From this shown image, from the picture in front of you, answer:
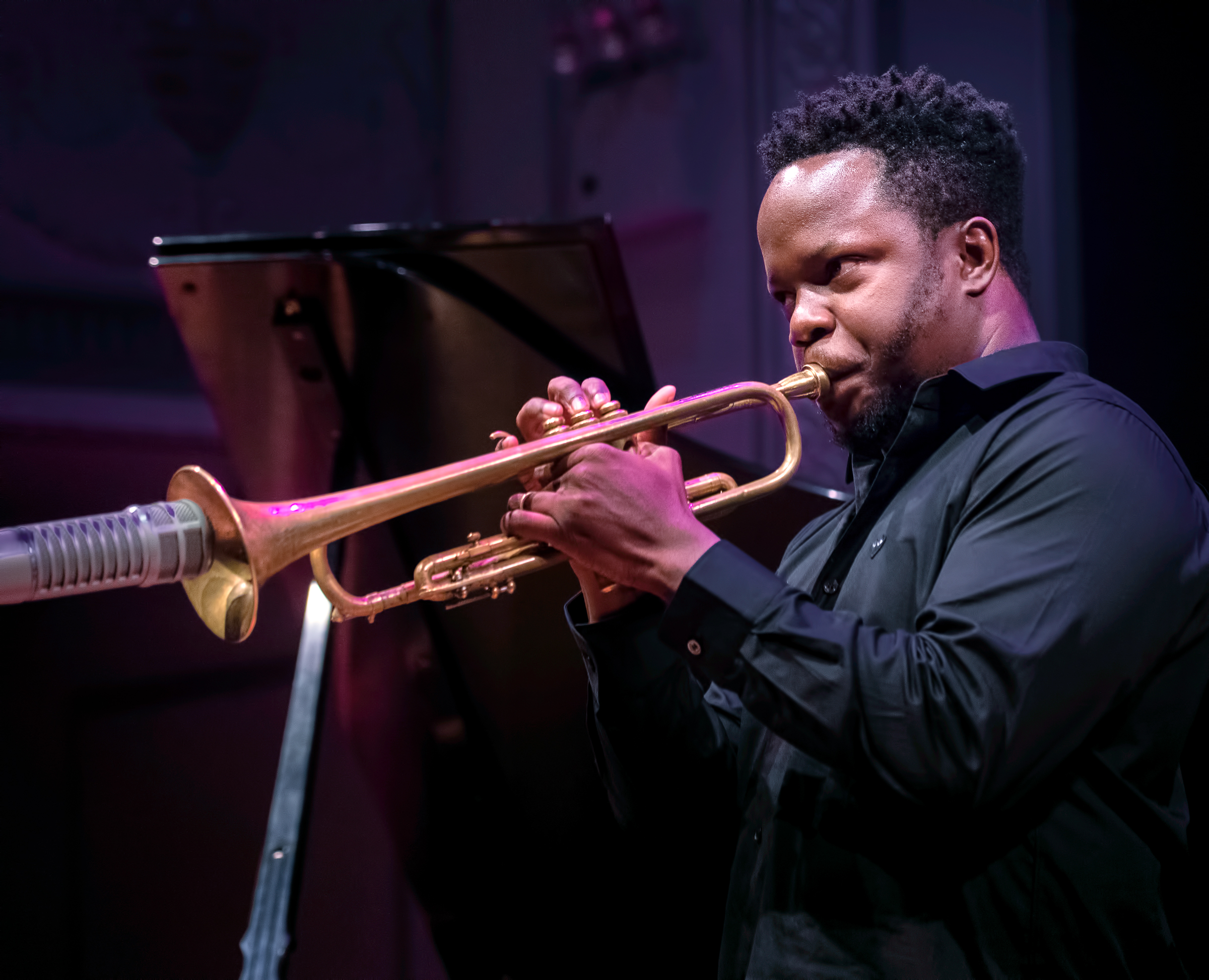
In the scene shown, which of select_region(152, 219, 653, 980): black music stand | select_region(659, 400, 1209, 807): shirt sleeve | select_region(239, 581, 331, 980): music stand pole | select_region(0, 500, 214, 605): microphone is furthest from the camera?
select_region(152, 219, 653, 980): black music stand

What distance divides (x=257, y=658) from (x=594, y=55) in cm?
335

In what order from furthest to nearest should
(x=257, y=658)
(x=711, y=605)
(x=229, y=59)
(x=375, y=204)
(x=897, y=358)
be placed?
(x=375, y=204), (x=229, y=59), (x=257, y=658), (x=897, y=358), (x=711, y=605)

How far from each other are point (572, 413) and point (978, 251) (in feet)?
2.40

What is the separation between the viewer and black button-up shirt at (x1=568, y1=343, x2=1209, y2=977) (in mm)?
1134

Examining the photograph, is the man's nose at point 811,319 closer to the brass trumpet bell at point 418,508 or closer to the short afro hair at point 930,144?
the brass trumpet bell at point 418,508

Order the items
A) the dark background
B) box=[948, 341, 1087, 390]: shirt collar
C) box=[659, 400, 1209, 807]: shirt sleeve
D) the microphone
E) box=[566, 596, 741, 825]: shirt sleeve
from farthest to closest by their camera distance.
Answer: the dark background, box=[566, 596, 741, 825]: shirt sleeve, box=[948, 341, 1087, 390]: shirt collar, box=[659, 400, 1209, 807]: shirt sleeve, the microphone

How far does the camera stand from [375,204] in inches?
191

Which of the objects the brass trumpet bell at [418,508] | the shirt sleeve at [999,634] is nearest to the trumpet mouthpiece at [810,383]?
the brass trumpet bell at [418,508]

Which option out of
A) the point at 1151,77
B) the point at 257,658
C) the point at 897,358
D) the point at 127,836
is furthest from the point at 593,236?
the point at 127,836

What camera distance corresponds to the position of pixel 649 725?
5.46 ft

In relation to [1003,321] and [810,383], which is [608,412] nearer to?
[810,383]

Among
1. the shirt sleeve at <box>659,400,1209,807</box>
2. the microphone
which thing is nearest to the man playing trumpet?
the shirt sleeve at <box>659,400,1209,807</box>

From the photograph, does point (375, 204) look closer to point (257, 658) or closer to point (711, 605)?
point (257, 658)

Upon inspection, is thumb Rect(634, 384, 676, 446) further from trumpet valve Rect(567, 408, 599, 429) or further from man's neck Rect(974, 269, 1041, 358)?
man's neck Rect(974, 269, 1041, 358)
